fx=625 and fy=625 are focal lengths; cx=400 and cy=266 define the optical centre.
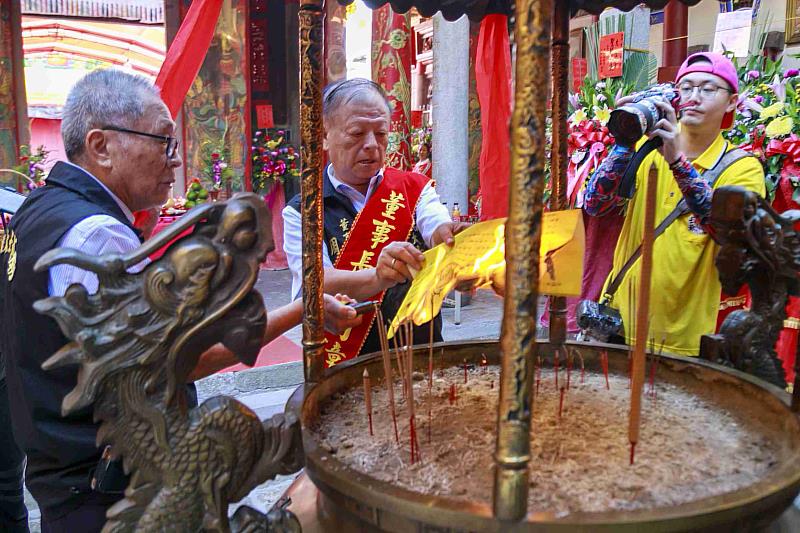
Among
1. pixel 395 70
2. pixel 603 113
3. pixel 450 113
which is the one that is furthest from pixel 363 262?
pixel 395 70

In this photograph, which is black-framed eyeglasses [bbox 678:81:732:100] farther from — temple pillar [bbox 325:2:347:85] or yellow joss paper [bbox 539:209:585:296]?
temple pillar [bbox 325:2:347:85]

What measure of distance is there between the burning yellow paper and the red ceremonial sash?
2.55 ft

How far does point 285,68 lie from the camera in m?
8.52

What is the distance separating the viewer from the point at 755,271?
1529 mm

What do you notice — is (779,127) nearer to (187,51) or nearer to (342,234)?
(342,234)

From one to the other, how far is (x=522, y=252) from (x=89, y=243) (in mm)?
967

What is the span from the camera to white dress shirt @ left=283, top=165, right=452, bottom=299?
2.03 m

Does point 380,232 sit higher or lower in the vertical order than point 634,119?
lower

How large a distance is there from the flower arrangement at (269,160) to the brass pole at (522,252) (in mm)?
7539

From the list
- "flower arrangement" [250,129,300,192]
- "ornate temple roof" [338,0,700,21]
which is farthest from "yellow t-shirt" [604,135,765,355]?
"flower arrangement" [250,129,300,192]

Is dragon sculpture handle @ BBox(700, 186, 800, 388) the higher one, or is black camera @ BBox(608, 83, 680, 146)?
black camera @ BBox(608, 83, 680, 146)

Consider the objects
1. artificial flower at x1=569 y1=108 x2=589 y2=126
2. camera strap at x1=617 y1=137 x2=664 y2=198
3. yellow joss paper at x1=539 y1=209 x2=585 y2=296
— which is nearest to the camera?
yellow joss paper at x1=539 y1=209 x2=585 y2=296

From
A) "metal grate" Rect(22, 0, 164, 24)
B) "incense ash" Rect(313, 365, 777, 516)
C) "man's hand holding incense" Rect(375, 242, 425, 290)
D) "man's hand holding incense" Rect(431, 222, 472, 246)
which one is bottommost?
"incense ash" Rect(313, 365, 777, 516)

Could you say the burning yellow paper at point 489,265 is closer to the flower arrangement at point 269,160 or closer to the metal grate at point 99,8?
the flower arrangement at point 269,160
